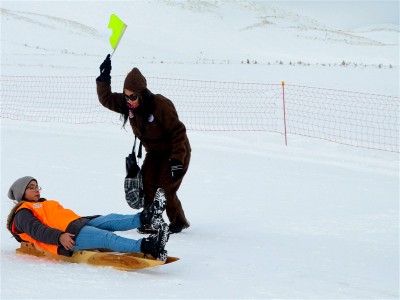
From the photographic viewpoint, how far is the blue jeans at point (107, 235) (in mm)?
5422

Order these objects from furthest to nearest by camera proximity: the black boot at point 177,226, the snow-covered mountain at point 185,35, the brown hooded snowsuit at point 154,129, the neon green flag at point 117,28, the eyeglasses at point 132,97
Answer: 1. the snow-covered mountain at point 185,35
2. the black boot at point 177,226
3. the neon green flag at point 117,28
4. the brown hooded snowsuit at point 154,129
5. the eyeglasses at point 132,97

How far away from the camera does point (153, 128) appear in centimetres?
672

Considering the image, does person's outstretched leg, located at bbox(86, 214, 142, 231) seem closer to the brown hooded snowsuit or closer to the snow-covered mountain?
the brown hooded snowsuit

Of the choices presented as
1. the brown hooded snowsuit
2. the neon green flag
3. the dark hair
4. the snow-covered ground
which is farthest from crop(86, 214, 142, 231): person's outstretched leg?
the neon green flag

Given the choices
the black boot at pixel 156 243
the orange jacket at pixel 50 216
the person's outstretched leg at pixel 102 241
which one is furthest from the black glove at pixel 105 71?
the black boot at pixel 156 243

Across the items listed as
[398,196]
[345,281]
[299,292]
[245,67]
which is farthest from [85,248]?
[245,67]

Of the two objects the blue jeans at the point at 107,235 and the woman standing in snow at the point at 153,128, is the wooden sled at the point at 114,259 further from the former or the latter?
the woman standing in snow at the point at 153,128

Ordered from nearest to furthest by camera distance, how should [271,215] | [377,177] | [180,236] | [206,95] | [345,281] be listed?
[345,281]
[180,236]
[271,215]
[377,177]
[206,95]

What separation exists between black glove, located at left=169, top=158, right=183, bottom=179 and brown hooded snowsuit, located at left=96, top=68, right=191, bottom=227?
0.13 feet

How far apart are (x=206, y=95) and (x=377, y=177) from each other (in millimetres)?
7590

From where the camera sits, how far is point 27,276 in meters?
5.27

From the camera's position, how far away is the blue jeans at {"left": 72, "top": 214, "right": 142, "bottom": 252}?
5422 millimetres

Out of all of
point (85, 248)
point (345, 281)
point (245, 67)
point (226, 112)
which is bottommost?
point (345, 281)

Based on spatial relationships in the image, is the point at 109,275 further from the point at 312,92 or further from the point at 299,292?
the point at 312,92
